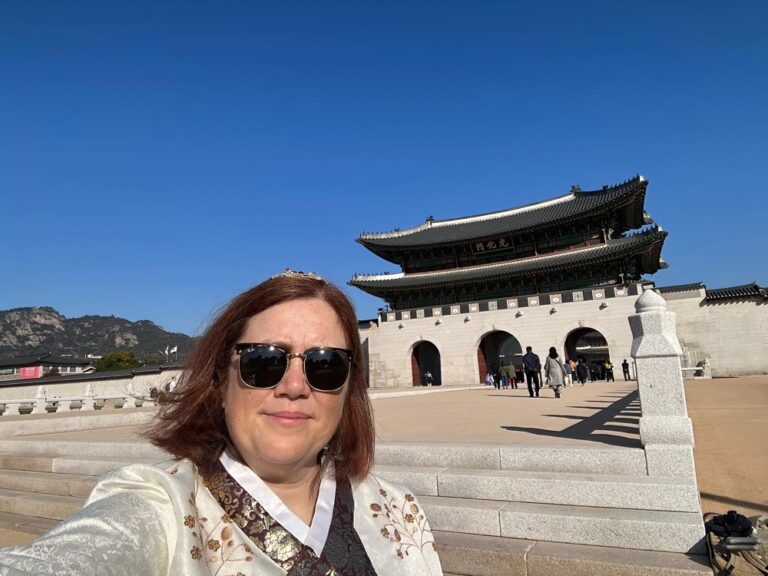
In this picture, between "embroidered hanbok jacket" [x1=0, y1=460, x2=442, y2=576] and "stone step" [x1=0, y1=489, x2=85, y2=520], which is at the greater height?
"embroidered hanbok jacket" [x1=0, y1=460, x2=442, y2=576]

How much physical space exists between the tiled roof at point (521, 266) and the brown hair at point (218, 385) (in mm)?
24431

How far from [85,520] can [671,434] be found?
168 inches

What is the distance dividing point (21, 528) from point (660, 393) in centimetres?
626

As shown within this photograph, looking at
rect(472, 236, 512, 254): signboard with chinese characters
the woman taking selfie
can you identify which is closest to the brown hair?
the woman taking selfie

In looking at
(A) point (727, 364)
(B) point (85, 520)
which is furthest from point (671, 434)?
(A) point (727, 364)

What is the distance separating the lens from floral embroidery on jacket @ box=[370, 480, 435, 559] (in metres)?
1.51

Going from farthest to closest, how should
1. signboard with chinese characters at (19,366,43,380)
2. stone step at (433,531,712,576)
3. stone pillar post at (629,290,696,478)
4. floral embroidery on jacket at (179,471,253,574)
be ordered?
1. signboard with chinese characters at (19,366,43,380)
2. stone pillar post at (629,290,696,478)
3. stone step at (433,531,712,576)
4. floral embroidery on jacket at (179,471,253,574)

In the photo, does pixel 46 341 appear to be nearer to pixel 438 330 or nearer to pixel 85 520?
pixel 438 330

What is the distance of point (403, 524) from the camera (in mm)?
1602

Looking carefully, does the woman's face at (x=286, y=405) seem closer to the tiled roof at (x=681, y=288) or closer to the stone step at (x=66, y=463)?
the stone step at (x=66, y=463)

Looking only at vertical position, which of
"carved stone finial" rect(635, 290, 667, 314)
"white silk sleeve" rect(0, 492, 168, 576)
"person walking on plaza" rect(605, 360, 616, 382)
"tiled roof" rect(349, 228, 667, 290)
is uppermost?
"tiled roof" rect(349, 228, 667, 290)

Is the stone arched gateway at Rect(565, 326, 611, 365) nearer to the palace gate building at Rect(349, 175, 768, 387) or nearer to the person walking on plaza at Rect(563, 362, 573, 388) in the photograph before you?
the palace gate building at Rect(349, 175, 768, 387)

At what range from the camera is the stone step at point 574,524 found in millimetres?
2920

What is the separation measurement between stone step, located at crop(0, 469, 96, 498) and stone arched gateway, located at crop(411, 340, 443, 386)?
23069 mm
